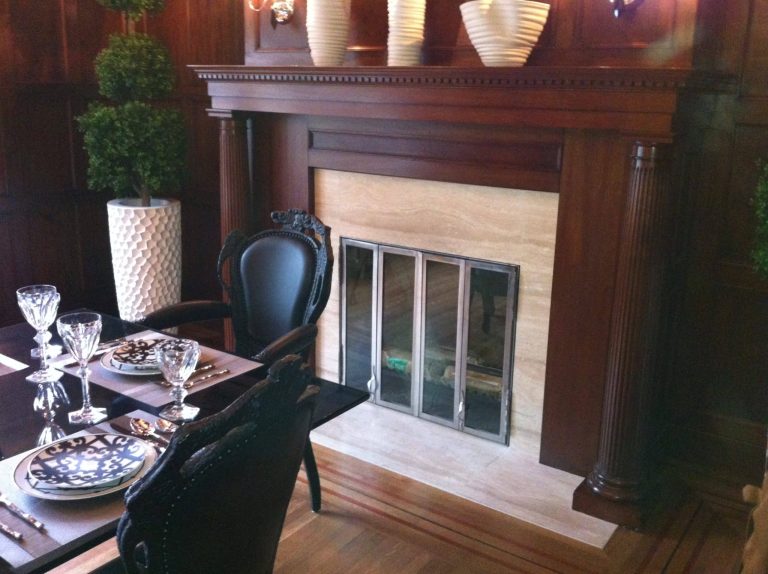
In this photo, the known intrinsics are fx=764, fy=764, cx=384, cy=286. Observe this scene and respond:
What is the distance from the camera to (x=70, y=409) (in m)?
1.77

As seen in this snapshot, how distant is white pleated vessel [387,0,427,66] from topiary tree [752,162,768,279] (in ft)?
4.13

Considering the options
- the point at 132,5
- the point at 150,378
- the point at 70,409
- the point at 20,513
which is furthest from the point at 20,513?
the point at 132,5

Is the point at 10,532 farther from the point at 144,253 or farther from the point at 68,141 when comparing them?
the point at 68,141

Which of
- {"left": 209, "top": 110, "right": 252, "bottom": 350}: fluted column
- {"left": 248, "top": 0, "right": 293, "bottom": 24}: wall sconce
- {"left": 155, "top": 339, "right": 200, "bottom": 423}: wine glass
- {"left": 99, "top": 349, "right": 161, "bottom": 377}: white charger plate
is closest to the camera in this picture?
{"left": 155, "top": 339, "right": 200, "bottom": 423}: wine glass

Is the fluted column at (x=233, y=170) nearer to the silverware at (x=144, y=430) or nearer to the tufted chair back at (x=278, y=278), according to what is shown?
the tufted chair back at (x=278, y=278)

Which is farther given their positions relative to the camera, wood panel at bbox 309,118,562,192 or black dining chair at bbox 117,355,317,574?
wood panel at bbox 309,118,562,192

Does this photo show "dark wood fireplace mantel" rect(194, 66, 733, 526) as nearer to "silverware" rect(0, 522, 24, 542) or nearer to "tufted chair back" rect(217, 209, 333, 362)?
"tufted chair back" rect(217, 209, 333, 362)

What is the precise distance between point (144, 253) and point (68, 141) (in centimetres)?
104

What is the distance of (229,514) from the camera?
4.33 feet

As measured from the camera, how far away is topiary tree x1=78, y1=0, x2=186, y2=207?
12.3 ft

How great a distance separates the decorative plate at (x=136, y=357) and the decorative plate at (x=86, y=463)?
383mm

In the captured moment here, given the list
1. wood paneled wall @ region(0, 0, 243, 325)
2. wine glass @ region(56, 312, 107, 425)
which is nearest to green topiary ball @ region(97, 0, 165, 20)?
wood paneled wall @ region(0, 0, 243, 325)

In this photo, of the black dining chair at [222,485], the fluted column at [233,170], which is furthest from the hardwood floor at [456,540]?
the fluted column at [233,170]

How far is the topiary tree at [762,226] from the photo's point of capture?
90.6 inches
